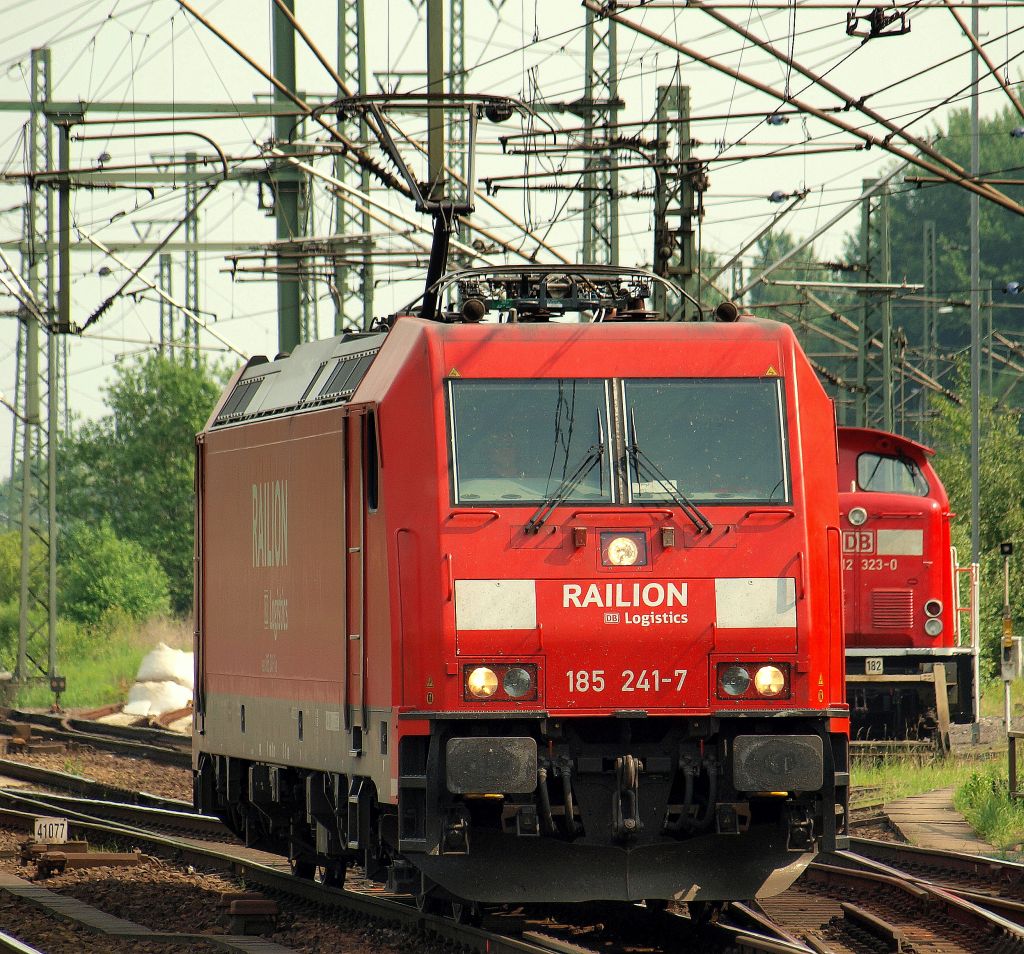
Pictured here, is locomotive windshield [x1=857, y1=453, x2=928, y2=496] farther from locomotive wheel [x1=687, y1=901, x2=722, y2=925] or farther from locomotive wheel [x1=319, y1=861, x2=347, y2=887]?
locomotive wheel [x1=687, y1=901, x2=722, y2=925]

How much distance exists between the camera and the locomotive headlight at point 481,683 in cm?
967

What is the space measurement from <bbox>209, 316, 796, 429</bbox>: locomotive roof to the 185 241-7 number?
68.2 inches

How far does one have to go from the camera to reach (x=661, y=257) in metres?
22.8

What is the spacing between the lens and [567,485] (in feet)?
Answer: 32.9

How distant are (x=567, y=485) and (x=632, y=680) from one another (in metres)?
1.09

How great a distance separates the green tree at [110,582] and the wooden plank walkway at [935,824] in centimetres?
3376

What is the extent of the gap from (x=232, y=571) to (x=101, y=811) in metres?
6.89

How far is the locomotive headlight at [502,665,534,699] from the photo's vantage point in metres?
9.71

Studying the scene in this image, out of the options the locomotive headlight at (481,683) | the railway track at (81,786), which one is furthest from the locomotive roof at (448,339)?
the railway track at (81,786)

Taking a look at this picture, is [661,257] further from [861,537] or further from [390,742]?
[390,742]

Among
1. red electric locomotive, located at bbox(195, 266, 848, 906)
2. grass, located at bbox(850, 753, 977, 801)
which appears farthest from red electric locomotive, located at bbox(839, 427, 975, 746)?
red electric locomotive, located at bbox(195, 266, 848, 906)

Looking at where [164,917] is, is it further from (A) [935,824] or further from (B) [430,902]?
(A) [935,824]

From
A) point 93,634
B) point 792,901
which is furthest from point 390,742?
point 93,634

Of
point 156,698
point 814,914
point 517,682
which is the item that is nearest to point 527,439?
point 517,682
